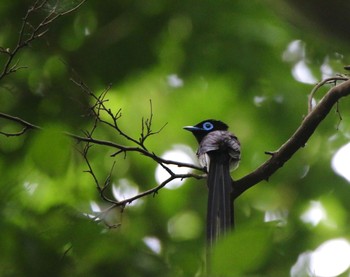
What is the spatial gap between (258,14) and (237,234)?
14.8ft

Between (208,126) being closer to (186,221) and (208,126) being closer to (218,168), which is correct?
(186,221)

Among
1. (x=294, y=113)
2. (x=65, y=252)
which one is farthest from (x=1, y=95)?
(x=65, y=252)

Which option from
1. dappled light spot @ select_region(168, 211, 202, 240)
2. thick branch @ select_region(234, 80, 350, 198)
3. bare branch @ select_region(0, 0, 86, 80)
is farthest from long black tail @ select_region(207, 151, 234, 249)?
dappled light spot @ select_region(168, 211, 202, 240)

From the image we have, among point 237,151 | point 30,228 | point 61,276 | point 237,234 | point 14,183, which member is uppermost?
point 237,151

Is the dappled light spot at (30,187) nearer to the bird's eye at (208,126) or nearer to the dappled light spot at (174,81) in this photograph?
the bird's eye at (208,126)

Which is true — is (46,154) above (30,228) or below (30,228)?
above

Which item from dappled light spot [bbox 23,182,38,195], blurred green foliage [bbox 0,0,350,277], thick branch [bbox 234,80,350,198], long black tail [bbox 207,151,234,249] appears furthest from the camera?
blurred green foliage [bbox 0,0,350,277]

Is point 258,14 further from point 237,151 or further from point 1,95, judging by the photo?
point 1,95

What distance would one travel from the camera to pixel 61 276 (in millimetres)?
1636

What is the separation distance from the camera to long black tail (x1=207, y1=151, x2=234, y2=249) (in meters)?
3.46

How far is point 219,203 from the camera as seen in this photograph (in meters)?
3.64

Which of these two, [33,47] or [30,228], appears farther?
[33,47]

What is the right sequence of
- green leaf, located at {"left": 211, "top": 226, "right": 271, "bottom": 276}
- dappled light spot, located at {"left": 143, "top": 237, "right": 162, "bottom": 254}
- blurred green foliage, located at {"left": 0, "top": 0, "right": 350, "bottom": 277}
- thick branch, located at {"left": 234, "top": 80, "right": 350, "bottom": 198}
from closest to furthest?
green leaf, located at {"left": 211, "top": 226, "right": 271, "bottom": 276} → dappled light spot, located at {"left": 143, "top": 237, "right": 162, "bottom": 254} → thick branch, located at {"left": 234, "top": 80, "right": 350, "bottom": 198} → blurred green foliage, located at {"left": 0, "top": 0, "right": 350, "bottom": 277}

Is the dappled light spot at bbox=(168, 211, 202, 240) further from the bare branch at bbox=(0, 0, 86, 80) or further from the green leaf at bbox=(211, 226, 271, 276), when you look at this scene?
the green leaf at bbox=(211, 226, 271, 276)
